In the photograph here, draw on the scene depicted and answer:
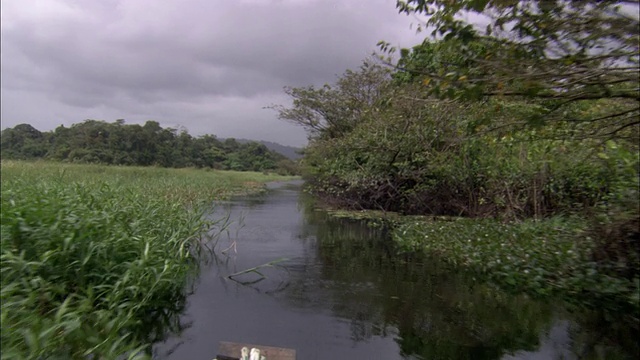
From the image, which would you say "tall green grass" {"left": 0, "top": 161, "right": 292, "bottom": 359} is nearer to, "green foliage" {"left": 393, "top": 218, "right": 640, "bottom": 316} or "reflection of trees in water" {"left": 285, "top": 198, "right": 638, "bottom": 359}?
"reflection of trees in water" {"left": 285, "top": 198, "right": 638, "bottom": 359}

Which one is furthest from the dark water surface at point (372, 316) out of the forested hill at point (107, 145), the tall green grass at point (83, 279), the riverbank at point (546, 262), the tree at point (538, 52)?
the forested hill at point (107, 145)

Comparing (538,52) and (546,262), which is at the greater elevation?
(538,52)

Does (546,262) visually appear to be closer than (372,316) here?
No

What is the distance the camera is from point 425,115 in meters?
12.0

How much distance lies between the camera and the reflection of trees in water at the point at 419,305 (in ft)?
15.8

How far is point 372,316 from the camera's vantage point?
5590 mm

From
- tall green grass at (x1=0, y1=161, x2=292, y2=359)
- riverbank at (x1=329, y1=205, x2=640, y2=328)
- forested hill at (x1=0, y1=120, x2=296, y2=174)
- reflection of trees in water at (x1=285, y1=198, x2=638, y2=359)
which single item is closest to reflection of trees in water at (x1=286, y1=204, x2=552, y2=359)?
reflection of trees in water at (x1=285, y1=198, x2=638, y2=359)

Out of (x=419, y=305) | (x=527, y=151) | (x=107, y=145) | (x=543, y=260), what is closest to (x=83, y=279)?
(x=419, y=305)

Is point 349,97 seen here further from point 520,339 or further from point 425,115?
point 520,339

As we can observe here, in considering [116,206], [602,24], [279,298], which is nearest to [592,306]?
[602,24]

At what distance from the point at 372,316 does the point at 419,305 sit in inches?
32.3

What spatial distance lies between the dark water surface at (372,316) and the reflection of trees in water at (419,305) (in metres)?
0.01

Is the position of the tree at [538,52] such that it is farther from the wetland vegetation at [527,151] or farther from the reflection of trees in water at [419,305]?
the reflection of trees in water at [419,305]

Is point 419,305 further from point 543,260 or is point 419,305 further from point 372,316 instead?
point 543,260
